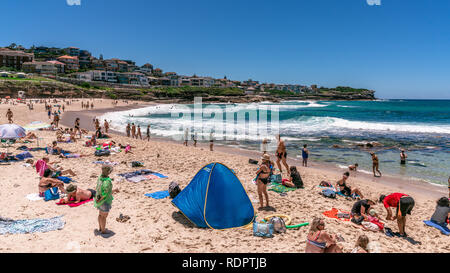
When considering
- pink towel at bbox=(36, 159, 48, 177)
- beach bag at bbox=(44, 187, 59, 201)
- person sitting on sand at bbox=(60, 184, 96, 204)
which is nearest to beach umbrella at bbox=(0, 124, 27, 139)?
pink towel at bbox=(36, 159, 48, 177)

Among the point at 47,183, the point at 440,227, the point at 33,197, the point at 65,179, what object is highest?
the point at 47,183

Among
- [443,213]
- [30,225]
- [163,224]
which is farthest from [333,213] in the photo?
[30,225]

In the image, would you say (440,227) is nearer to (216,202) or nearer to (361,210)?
(361,210)

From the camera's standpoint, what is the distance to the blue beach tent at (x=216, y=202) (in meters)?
5.48

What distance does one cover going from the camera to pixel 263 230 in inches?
205

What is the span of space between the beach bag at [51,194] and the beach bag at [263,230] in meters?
5.17

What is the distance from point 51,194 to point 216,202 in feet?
14.4

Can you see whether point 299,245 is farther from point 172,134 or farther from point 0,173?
point 172,134

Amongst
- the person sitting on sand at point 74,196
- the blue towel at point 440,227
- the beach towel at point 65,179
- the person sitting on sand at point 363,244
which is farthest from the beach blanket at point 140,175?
the blue towel at point 440,227

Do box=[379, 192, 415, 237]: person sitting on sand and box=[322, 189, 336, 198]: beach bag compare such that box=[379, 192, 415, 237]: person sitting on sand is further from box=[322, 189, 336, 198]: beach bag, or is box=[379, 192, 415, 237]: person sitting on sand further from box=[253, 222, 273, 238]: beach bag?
box=[253, 222, 273, 238]: beach bag

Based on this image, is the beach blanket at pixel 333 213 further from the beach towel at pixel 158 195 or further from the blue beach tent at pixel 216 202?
the beach towel at pixel 158 195

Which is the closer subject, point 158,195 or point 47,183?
point 47,183

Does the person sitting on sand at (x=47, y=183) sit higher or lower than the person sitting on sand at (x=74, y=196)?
higher

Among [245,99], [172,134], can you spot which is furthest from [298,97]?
[172,134]
